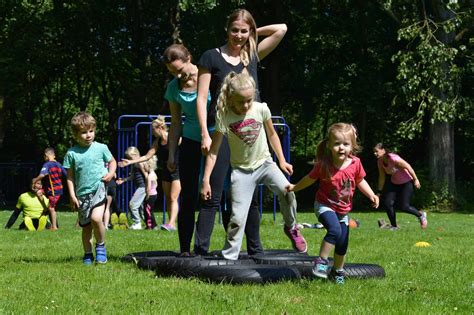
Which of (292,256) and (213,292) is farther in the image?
(292,256)

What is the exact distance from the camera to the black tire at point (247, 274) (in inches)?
250

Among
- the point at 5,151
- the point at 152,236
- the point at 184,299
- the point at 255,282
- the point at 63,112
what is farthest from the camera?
the point at 63,112

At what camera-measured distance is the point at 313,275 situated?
6707mm

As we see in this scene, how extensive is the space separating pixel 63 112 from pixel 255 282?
36.5 metres

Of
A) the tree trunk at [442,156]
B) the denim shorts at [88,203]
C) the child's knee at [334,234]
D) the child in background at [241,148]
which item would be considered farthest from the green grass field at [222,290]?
the tree trunk at [442,156]

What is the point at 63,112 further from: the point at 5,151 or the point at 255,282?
the point at 255,282

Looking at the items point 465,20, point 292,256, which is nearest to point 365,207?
point 465,20

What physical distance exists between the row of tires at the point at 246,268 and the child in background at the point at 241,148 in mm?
330

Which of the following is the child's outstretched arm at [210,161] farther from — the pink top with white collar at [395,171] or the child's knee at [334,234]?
the pink top with white collar at [395,171]

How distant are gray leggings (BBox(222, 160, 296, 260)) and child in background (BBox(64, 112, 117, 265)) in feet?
5.29

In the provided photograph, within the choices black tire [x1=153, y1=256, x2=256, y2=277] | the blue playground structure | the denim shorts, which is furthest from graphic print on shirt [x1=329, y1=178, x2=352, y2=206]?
the blue playground structure

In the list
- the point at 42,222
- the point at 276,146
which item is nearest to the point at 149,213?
the point at 42,222

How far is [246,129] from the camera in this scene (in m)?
6.78

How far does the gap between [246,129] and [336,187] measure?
0.88 meters
